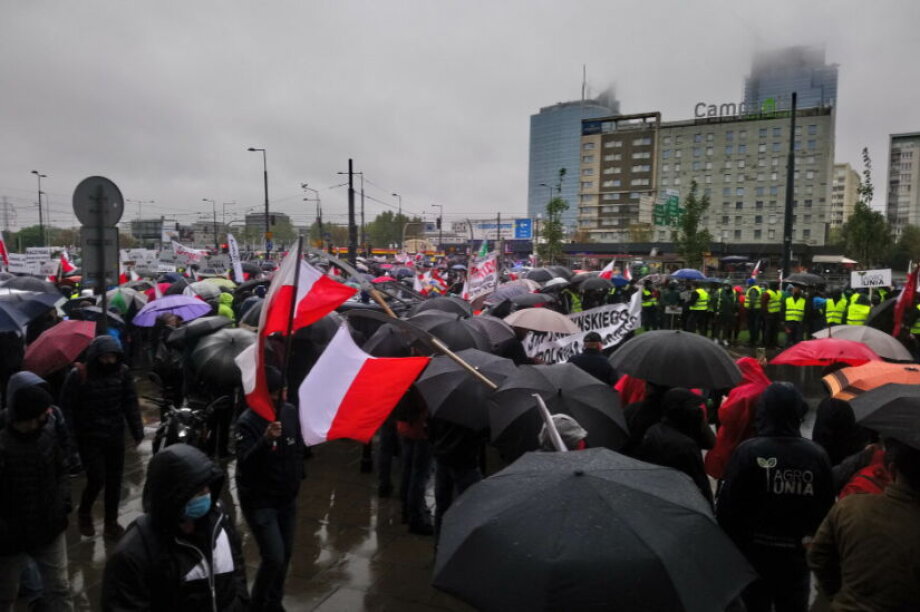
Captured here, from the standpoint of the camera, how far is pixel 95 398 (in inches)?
211

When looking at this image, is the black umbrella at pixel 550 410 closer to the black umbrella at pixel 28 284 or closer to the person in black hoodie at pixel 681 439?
the person in black hoodie at pixel 681 439

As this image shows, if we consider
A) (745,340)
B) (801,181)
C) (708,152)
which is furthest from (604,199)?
(745,340)

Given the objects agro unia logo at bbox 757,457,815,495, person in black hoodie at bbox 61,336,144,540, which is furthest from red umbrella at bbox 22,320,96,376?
agro unia logo at bbox 757,457,815,495

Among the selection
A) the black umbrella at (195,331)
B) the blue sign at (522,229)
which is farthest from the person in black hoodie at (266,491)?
the blue sign at (522,229)

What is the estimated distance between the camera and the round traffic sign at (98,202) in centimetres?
647

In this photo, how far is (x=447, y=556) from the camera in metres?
2.21

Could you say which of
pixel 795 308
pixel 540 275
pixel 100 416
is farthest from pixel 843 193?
pixel 100 416

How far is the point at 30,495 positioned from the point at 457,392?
2.71 m

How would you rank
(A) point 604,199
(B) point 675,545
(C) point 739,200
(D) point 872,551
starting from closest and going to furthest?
(B) point 675,545 → (D) point 872,551 → (C) point 739,200 → (A) point 604,199

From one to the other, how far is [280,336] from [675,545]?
5546 mm

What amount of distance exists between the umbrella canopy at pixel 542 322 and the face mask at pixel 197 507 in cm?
540

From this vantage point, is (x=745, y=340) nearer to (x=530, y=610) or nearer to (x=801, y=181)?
(x=530, y=610)

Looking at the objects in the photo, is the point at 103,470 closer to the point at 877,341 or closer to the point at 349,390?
the point at 349,390

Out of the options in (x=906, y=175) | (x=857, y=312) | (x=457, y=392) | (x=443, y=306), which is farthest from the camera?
(x=906, y=175)
